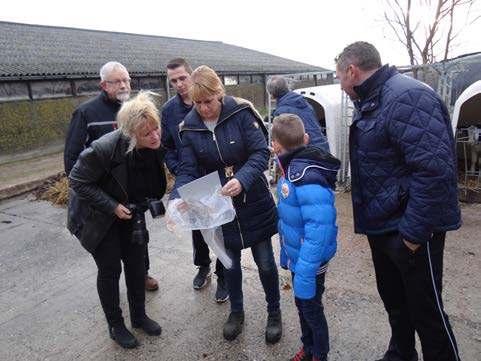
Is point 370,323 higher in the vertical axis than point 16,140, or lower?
lower

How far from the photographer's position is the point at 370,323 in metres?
2.95

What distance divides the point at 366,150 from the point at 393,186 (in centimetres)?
22

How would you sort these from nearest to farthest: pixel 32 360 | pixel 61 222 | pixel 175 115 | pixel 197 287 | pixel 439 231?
pixel 439 231 → pixel 32 360 → pixel 175 115 → pixel 197 287 → pixel 61 222

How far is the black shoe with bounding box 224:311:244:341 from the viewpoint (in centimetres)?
289

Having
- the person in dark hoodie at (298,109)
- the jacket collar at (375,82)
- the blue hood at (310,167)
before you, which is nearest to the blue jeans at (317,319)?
the blue hood at (310,167)

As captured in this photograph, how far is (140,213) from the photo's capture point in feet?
9.27

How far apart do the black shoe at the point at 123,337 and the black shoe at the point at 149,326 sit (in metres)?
0.13

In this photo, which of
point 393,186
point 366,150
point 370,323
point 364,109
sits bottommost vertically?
point 370,323

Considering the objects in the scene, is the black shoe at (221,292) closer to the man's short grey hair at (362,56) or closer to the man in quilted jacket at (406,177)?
the man in quilted jacket at (406,177)

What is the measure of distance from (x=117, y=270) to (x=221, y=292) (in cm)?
99

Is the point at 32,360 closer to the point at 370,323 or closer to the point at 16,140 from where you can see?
the point at 370,323

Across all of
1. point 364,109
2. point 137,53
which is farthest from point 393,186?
point 137,53

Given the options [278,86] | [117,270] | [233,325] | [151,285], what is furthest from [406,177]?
[278,86]

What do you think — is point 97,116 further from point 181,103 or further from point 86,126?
point 181,103
